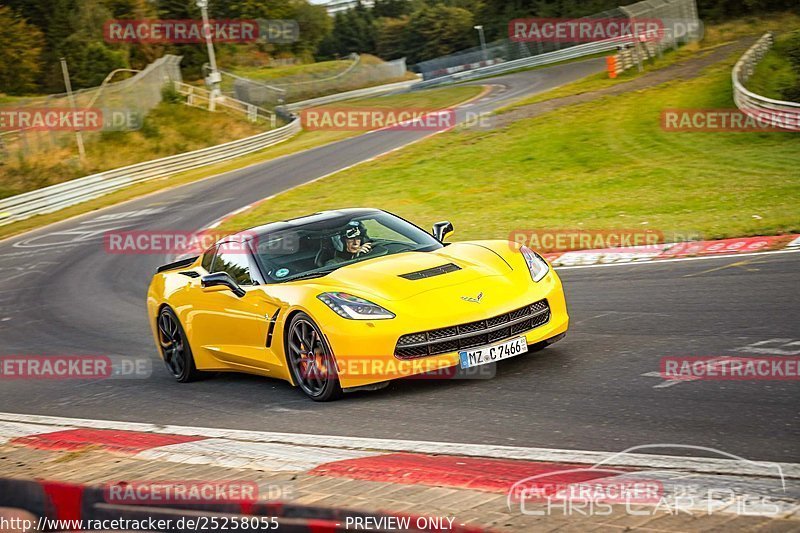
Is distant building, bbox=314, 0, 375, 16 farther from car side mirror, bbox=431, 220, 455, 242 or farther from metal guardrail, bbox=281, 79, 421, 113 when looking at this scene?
car side mirror, bbox=431, 220, 455, 242

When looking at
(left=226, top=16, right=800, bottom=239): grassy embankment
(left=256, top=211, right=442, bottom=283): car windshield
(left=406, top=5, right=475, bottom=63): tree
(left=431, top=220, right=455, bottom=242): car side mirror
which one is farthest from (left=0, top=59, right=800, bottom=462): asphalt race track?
(left=406, top=5, right=475, bottom=63): tree

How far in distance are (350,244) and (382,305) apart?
1.40m

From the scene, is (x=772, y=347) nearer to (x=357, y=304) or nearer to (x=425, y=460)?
(x=357, y=304)

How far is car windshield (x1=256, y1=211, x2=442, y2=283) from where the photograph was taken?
27.5 ft

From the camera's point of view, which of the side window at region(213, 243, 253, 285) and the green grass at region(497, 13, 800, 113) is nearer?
Answer: the side window at region(213, 243, 253, 285)

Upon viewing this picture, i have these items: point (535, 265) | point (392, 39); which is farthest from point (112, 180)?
point (392, 39)

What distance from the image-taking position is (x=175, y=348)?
31.8 ft

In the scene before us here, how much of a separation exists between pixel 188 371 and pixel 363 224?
212cm

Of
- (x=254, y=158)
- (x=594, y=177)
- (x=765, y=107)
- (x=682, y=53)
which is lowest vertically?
(x=254, y=158)

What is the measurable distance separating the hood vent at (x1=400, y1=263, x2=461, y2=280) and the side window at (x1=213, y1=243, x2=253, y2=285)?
1.43 meters

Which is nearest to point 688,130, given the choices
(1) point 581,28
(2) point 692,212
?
(2) point 692,212

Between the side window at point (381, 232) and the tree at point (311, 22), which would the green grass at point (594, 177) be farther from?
the tree at point (311, 22)

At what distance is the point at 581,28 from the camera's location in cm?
6162

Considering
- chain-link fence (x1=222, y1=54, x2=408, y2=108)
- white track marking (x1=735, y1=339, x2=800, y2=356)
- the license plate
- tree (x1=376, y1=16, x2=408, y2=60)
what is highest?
the license plate
